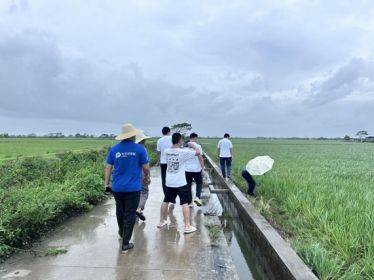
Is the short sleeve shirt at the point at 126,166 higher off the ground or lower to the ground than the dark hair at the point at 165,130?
lower

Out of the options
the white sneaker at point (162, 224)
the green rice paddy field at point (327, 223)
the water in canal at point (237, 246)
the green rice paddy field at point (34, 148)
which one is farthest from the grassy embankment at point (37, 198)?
the green rice paddy field at point (34, 148)

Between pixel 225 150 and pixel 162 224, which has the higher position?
pixel 225 150

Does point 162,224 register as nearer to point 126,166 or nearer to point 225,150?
point 126,166

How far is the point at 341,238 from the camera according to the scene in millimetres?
5852

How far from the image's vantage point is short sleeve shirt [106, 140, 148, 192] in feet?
19.9

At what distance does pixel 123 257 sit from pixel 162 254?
0.54 metres

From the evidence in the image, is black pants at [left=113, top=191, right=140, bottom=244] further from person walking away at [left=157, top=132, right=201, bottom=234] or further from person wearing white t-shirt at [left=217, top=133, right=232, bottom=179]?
person wearing white t-shirt at [left=217, top=133, right=232, bottom=179]

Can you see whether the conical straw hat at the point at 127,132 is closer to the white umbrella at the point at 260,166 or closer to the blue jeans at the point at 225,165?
the white umbrella at the point at 260,166

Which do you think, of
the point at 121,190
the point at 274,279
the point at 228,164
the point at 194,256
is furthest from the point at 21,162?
the point at 274,279

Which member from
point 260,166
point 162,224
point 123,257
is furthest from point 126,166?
point 260,166

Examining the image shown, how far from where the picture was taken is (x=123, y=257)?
5.76m

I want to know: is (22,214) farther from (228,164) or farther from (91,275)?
(228,164)

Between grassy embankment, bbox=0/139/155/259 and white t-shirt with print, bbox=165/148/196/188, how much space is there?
2049 mm

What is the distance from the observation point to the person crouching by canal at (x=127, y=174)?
6070mm
